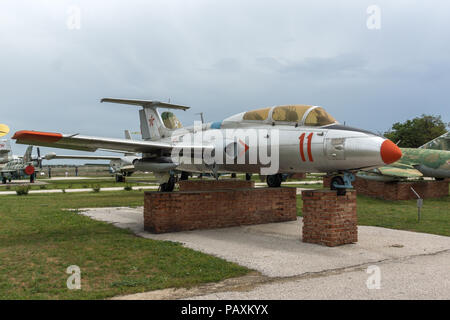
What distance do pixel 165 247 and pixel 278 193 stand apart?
4.94 m

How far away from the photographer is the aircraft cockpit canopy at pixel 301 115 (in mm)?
8180

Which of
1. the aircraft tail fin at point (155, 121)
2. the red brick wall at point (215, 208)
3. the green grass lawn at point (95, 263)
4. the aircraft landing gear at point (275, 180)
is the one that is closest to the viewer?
the green grass lawn at point (95, 263)

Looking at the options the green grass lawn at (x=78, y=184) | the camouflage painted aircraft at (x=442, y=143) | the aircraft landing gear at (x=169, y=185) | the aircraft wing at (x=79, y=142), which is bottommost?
the green grass lawn at (x=78, y=184)

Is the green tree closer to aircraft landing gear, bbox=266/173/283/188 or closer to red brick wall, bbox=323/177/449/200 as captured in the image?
red brick wall, bbox=323/177/449/200

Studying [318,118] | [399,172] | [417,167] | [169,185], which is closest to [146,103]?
[169,185]

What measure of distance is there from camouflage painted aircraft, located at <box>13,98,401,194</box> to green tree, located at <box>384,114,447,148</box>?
46.4m

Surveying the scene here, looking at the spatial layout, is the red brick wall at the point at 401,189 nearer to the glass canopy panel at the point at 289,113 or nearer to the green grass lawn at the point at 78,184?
the glass canopy panel at the point at 289,113

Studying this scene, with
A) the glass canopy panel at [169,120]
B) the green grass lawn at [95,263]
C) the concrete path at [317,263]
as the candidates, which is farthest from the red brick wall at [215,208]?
the glass canopy panel at [169,120]

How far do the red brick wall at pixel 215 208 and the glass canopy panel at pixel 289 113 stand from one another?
2774 mm

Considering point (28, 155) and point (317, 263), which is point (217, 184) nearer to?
point (317, 263)

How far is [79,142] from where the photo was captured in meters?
8.99

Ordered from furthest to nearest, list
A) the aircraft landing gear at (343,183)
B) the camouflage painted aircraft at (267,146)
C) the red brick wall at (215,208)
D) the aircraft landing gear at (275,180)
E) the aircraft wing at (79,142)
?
the aircraft landing gear at (275,180) < the red brick wall at (215,208) < the aircraft wing at (79,142) < the aircraft landing gear at (343,183) < the camouflage painted aircraft at (267,146)

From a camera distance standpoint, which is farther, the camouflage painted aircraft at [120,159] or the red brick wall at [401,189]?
the camouflage painted aircraft at [120,159]
